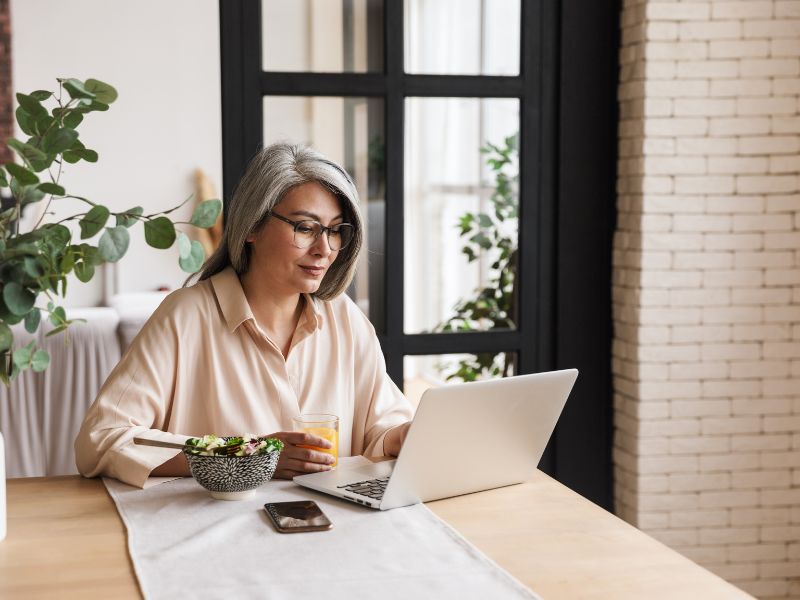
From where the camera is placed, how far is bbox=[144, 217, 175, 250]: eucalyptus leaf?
1.46 meters

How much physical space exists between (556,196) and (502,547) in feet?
6.72

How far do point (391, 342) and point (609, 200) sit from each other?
864mm

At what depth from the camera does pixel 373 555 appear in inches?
59.4

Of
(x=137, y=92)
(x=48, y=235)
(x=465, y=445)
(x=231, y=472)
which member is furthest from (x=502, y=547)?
(x=137, y=92)

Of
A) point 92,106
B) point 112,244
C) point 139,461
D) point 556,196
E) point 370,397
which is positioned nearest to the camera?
point 112,244

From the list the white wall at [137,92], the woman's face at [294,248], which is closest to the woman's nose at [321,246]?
the woman's face at [294,248]

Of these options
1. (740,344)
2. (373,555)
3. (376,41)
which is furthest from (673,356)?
(373,555)

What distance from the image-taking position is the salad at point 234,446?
5.82 feet

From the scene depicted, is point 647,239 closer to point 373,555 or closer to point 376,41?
point 376,41

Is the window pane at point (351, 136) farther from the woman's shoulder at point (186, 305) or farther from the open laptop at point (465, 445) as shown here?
the open laptop at point (465, 445)

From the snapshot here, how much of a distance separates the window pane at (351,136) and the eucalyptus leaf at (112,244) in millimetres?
1874

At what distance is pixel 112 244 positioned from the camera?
1388 mm

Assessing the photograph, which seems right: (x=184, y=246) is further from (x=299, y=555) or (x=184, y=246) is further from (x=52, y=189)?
(x=299, y=555)

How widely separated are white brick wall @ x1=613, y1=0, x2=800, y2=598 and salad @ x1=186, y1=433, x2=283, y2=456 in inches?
69.4
